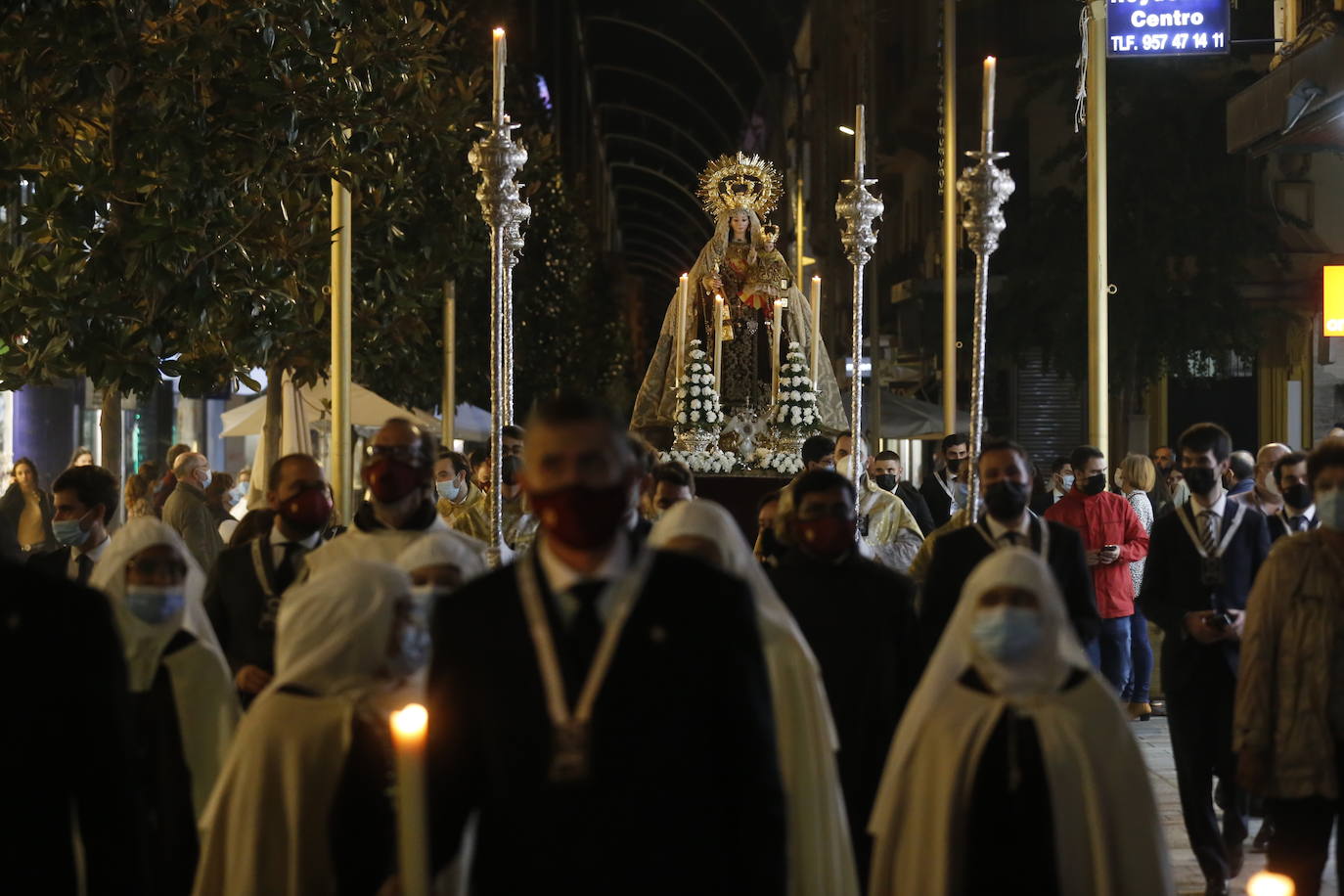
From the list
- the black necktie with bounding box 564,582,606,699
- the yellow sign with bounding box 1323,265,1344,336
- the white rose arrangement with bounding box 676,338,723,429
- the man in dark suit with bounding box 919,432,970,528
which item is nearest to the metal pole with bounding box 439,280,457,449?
the white rose arrangement with bounding box 676,338,723,429

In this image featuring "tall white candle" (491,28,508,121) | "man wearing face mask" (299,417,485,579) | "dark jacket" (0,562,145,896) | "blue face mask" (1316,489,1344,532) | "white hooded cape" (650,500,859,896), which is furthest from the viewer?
"tall white candle" (491,28,508,121)

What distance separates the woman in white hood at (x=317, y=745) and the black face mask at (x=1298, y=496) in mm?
5650

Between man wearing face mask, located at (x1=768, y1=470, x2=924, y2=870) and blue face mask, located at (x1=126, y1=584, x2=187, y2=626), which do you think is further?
man wearing face mask, located at (x1=768, y1=470, x2=924, y2=870)

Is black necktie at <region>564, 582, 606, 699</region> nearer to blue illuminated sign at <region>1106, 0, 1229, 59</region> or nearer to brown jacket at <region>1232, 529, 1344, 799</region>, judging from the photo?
brown jacket at <region>1232, 529, 1344, 799</region>

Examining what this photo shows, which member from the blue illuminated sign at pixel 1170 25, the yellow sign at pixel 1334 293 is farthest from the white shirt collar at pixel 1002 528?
the yellow sign at pixel 1334 293

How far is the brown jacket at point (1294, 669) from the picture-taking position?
711 cm

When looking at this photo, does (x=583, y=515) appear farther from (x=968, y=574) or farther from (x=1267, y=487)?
(x=1267, y=487)

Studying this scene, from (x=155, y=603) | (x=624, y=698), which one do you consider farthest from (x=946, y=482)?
(x=624, y=698)

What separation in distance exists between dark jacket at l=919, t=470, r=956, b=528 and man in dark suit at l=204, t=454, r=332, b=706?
951cm

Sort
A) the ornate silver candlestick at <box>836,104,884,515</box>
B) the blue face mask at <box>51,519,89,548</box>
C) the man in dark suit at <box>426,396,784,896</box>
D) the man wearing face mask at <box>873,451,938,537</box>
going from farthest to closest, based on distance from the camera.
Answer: the man wearing face mask at <box>873,451,938,537</box> < the ornate silver candlestick at <box>836,104,884,515</box> < the blue face mask at <box>51,519,89,548</box> < the man in dark suit at <box>426,396,784,896</box>

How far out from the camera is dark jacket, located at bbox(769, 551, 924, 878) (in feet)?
24.0

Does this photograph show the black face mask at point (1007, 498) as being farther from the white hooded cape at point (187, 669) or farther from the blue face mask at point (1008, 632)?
the white hooded cape at point (187, 669)

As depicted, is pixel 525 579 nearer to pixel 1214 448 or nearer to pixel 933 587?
pixel 933 587

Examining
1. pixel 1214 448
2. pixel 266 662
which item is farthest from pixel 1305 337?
pixel 266 662
